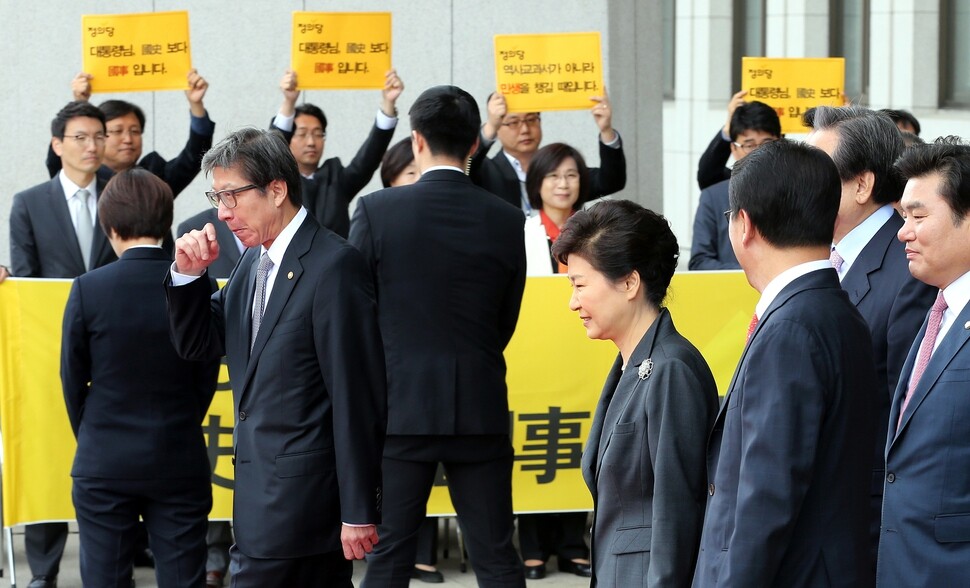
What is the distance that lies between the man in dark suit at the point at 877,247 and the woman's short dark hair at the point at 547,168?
3.12 m

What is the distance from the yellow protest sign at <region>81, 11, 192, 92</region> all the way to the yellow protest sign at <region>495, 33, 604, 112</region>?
71.8 inches

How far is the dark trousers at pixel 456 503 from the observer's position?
5238 millimetres

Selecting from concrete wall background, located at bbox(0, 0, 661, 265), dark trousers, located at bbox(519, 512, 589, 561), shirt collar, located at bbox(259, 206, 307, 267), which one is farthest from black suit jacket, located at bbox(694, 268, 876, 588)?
concrete wall background, located at bbox(0, 0, 661, 265)

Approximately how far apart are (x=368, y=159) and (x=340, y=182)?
243 mm

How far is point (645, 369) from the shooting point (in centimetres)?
352

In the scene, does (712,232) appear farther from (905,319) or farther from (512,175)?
(905,319)

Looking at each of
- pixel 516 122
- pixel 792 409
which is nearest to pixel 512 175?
pixel 516 122

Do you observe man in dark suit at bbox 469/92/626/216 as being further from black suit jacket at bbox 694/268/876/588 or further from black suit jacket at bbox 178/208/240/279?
black suit jacket at bbox 694/268/876/588

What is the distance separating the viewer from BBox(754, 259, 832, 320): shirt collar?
3.10 meters

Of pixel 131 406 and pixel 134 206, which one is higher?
pixel 134 206

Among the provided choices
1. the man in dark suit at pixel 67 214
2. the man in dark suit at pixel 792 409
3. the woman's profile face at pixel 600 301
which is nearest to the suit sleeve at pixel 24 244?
A: the man in dark suit at pixel 67 214

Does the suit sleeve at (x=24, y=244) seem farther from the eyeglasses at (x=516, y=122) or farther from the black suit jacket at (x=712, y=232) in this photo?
the black suit jacket at (x=712, y=232)

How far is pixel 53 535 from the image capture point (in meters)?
6.69

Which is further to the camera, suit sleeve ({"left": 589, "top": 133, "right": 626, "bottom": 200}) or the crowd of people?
suit sleeve ({"left": 589, "top": 133, "right": 626, "bottom": 200})
